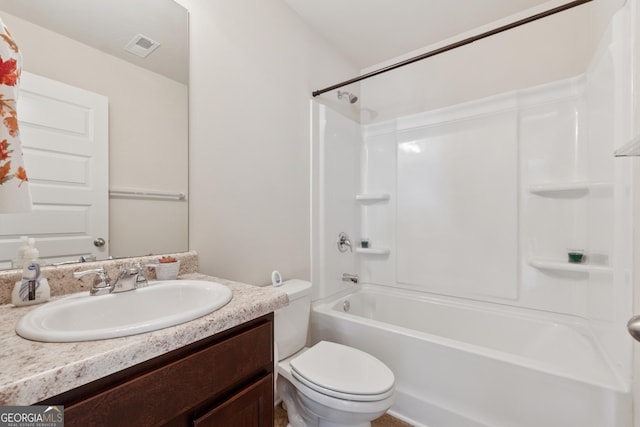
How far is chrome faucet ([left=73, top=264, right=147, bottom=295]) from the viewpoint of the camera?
33.8 inches

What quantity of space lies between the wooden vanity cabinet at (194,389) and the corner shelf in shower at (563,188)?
5.86 ft

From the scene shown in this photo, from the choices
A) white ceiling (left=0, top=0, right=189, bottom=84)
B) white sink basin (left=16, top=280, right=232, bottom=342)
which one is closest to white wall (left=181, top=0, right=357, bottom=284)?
white ceiling (left=0, top=0, right=189, bottom=84)

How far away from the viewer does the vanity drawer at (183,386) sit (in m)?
0.50

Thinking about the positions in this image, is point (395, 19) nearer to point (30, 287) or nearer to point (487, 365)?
point (487, 365)

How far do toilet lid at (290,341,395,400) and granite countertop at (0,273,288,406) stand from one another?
626mm

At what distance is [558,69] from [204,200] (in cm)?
Answer: 230

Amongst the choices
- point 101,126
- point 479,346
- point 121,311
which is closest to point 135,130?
point 101,126

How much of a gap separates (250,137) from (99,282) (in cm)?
98

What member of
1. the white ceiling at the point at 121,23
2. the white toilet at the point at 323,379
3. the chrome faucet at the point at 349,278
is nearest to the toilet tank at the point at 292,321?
the white toilet at the point at 323,379

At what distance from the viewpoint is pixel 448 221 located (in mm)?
2041

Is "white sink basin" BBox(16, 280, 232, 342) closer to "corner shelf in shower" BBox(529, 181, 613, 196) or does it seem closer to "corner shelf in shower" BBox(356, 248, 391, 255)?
"corner shelf in shower" BBox(356, 248, 391, 255)

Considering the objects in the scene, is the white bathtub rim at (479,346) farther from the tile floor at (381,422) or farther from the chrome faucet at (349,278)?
the tile floor at (381,422)

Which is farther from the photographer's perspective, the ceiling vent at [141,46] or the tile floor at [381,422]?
the tile floor at [381,422]

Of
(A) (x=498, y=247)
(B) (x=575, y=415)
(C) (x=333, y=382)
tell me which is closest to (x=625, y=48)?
(A) (x=498, y=247)
